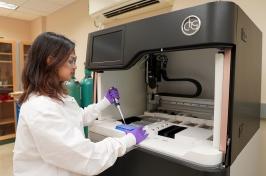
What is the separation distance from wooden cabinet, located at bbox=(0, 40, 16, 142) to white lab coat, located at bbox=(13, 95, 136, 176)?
10.9 ft

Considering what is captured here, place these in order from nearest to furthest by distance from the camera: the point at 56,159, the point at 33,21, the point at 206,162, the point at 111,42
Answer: the point at 206,162
the point at 56,159
the point at 111,42
the point at 33,21

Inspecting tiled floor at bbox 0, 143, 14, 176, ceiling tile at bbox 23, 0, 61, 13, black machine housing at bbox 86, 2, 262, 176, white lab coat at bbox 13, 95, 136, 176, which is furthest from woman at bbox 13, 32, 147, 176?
ceiling tile at bbox 23, 0, 61, 13

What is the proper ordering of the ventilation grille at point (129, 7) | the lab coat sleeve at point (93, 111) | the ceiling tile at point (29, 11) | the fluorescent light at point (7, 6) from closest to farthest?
the lab coat sleeve at point (93, 111) < the ventilation grille at point (129, 7) < the fluorescent light at point (7, 6) < the ceiling tile at point (29, 11)

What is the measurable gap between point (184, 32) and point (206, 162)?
47 cm

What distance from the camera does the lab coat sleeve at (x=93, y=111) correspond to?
1.23 metres

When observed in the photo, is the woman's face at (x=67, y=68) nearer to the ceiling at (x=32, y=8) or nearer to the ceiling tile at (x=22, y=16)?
the ceiling at (x=32, y=8)

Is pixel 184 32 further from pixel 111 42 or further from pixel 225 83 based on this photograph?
pixel 111 42

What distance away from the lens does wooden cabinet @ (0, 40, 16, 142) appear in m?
3.76

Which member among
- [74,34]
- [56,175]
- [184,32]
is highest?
[74,34]

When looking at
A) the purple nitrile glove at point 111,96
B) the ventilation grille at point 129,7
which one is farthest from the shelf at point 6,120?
the purple nitrile glove at point 111,96

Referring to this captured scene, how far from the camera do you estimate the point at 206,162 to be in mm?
731

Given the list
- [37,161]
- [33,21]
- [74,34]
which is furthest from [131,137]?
[33,21]

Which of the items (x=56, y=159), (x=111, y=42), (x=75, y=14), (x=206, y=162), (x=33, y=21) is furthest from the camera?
(x=33, y=21)

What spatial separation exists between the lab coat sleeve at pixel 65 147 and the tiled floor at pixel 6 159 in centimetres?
221
